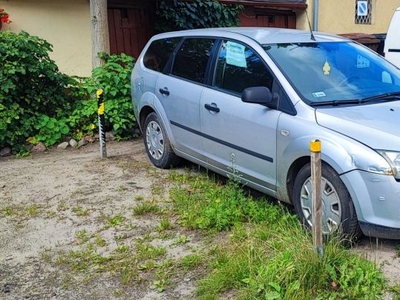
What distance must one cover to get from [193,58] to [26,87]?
10.1 ft

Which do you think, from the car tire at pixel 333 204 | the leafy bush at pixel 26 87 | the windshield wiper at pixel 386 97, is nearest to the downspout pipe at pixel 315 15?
the leafy bush at pixel 26 87

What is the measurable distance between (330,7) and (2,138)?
9.43 m

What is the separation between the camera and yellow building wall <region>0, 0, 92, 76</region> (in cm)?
845

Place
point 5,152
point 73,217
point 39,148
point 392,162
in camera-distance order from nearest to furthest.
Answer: point 392,162
point 73,217
point 5,152
point 39,148

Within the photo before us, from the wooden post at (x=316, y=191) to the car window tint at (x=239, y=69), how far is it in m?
1.46

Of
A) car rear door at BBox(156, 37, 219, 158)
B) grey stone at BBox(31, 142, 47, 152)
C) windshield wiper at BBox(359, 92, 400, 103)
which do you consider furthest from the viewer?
grey stone at BBox(31, 142, 47, 152)

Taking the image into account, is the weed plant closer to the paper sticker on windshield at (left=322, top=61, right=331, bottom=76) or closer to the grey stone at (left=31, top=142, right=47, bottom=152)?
the paper sticker on windshield at (left=322, top=61, right=331, bottom=76)

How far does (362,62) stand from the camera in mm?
5043

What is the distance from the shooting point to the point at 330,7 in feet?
44.5

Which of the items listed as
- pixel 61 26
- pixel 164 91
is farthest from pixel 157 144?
pixel 61 26

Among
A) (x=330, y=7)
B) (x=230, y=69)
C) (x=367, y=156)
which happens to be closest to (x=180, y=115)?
(x=230, y=69)

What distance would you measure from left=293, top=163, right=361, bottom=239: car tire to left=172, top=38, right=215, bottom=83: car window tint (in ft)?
6.11

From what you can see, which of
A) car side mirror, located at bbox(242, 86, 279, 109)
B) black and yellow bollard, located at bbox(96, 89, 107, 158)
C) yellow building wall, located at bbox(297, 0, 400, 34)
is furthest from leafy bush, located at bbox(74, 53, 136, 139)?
yellow building wall, located at bbox(297, 0, 400, 34)

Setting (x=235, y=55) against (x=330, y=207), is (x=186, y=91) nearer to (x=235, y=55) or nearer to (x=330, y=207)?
(x=235, y=55)
